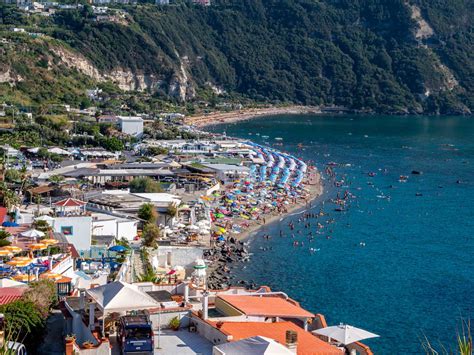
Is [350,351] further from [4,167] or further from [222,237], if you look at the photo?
[4,167]

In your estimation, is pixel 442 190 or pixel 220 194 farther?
pixel 442 190

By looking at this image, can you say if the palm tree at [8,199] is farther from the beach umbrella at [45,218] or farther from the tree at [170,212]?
the tree at [170,212]

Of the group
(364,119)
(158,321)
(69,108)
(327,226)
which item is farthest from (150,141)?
(364,119)

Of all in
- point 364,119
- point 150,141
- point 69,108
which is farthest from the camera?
point 364,119

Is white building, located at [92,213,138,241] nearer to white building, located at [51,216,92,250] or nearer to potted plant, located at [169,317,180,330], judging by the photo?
white building, located at [51,216,92,250]

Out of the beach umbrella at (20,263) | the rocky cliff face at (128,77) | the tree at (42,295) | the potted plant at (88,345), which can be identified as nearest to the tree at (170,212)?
the beach umbrella at (20,263)

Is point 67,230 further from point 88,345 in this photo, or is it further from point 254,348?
point 254,348

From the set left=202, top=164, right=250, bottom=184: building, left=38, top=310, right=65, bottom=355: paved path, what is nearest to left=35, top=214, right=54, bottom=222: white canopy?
left=38, top=310, right=65, bottom=355: paved path
